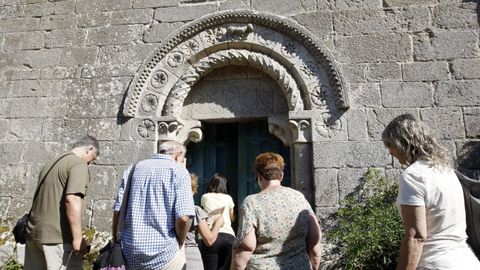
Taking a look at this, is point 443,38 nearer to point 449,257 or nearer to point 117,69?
point 449,257

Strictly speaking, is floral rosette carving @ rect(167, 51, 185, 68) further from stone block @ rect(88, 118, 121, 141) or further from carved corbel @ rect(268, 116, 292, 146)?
carved corbel @ rect(268, 116, 292, 146)

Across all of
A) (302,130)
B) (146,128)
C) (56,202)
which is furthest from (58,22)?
(302,130)

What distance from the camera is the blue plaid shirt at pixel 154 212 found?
2488mm

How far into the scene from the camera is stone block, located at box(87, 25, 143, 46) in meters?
5.34

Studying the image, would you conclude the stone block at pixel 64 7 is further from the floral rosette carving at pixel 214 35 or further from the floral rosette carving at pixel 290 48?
the floral rosette carving at pixel 290 48

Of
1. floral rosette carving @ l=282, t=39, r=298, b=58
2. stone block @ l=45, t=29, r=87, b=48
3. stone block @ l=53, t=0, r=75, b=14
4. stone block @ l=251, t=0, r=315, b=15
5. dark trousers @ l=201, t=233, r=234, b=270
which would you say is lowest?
dark trousers @ l=201, t=233, r=234, b=270

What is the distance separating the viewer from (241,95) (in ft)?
17.1

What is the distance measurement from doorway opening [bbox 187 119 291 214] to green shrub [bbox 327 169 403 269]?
37.8 inches

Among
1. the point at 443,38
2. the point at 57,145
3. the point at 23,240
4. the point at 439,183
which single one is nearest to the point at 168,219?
the point at 23,240

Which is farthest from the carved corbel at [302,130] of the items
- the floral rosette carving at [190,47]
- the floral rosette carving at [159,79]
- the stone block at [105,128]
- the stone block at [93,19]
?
the stone block at [93,19]

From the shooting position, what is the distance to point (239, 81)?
5.27 metres

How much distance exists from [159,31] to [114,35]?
0.61 meters

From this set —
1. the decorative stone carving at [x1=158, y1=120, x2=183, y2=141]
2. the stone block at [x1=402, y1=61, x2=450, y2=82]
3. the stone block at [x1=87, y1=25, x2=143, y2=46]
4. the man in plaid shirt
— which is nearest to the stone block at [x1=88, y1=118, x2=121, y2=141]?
the decorative stone carving at [x1=158, y1=120, x2=183, y2=141]

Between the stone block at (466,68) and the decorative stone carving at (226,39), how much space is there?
1266 millimetres
